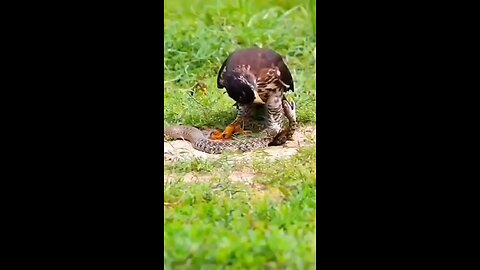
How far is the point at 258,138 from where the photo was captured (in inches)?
135

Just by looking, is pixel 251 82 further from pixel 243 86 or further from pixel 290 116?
pixel 290 116

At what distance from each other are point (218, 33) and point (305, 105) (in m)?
0.87

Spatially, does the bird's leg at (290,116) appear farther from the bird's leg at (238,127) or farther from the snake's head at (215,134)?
the snake's head at (215,134)

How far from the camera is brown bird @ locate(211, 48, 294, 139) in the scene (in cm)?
339

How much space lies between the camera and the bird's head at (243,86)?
3.37m

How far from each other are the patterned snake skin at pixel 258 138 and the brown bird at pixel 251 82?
1 cm

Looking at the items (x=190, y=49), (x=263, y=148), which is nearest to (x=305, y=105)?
(x=263, y=148)

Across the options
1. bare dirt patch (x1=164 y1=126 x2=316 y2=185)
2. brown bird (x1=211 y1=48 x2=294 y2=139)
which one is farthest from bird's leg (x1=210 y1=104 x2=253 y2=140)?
bare dirt patch (x1=164 y1=126 x2=316 y2=185)

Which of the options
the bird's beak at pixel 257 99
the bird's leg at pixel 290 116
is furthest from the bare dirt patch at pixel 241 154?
the bird's beak at pixel 257 99

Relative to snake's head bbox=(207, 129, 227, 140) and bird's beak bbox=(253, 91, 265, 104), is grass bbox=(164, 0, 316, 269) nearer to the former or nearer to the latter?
snake's head bbox=(207, 129, 227, 140)

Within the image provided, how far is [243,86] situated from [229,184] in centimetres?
36

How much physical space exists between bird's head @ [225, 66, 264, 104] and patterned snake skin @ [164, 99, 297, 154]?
0.09m

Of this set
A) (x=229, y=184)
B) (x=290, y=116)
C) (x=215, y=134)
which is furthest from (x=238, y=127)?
(x=229, y=184)
